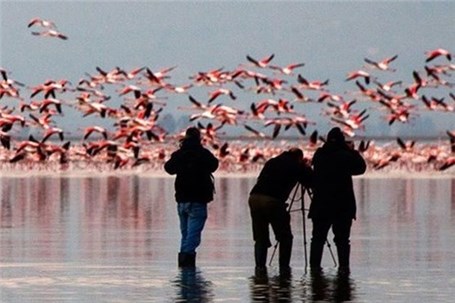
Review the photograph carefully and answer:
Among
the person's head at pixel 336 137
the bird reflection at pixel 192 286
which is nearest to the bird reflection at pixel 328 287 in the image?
the bird reflection at pixel 192 286

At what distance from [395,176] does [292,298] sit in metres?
50.7

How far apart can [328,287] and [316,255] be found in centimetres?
196

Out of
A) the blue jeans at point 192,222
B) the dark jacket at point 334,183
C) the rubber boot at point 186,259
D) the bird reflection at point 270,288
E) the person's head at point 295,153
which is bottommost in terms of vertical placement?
the bird reflection at point 270,288

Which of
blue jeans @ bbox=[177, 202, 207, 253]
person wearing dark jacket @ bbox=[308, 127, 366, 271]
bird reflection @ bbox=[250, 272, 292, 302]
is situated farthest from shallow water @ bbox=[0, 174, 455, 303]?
person wearing dark jacket @ bbox=[308, 127, 366, 271]

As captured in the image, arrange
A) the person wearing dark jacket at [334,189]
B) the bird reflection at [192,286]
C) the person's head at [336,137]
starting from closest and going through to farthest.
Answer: the bird reflection at [192,286]
the person wearing dark jacket at [334,189]
the person's head at [336,137]

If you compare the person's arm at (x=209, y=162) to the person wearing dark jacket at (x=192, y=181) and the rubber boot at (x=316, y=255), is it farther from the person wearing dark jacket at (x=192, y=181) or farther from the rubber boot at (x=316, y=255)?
the rubber boot at (x=316, y=255)

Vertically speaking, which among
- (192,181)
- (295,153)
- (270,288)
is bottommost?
(270,288)

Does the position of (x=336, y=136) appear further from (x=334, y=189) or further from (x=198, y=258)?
(x=198, y=258)

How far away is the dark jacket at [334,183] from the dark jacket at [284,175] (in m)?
0.15

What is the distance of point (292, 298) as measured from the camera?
1694cm

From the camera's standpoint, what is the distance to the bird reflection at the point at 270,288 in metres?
16.9

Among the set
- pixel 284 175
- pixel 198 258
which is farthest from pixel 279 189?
pixel 198 258

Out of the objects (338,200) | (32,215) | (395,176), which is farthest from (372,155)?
(338,200)

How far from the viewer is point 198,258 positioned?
2202 cm
